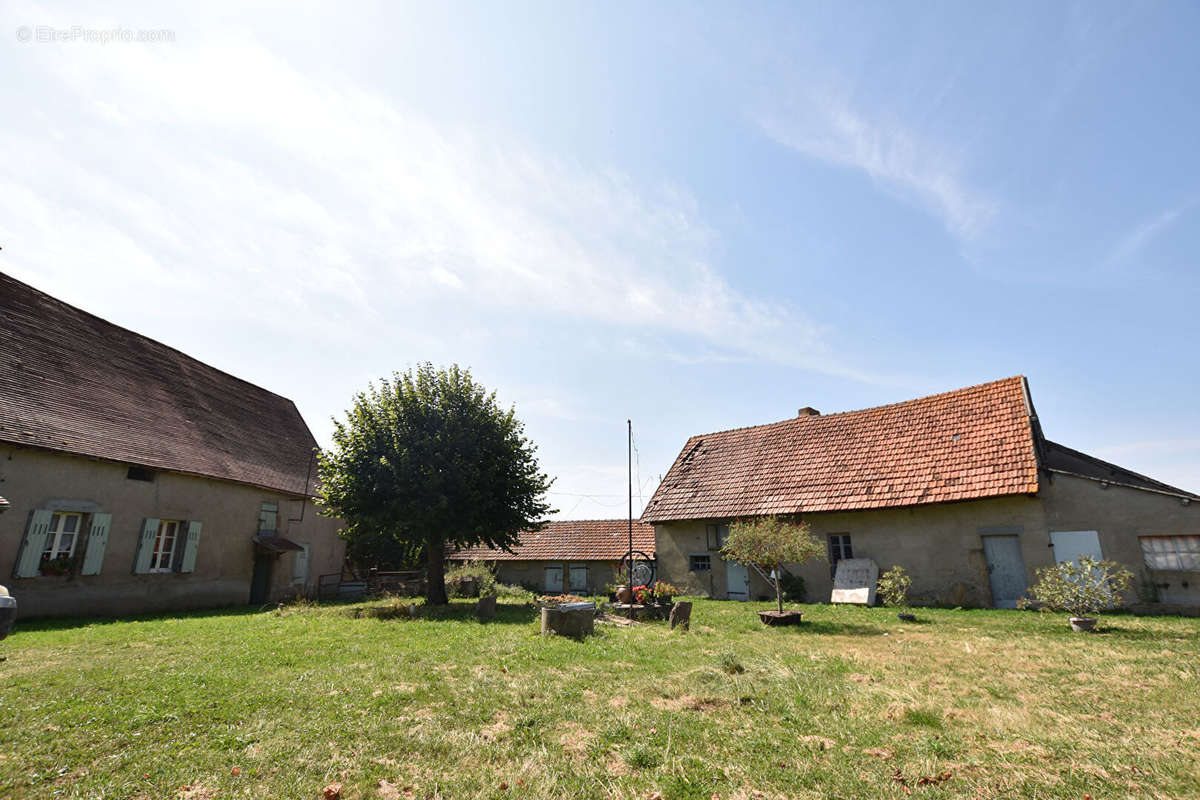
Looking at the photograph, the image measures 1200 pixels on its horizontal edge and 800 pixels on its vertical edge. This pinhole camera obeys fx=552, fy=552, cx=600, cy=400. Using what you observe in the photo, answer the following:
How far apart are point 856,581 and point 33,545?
22233 millimetres

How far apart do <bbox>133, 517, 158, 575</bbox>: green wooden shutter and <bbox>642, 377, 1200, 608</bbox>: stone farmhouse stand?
1669cm

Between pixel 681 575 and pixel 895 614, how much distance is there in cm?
910

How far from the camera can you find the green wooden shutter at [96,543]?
1407 cm

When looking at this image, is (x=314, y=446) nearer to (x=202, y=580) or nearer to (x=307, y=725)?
(x=202, y=580)

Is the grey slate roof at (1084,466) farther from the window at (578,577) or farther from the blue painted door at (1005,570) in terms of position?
the window at (578,577)

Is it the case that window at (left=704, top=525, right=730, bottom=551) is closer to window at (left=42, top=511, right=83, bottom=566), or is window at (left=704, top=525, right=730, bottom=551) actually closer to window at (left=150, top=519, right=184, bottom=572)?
window at (left=150, top=519, right=184, bottom=572)

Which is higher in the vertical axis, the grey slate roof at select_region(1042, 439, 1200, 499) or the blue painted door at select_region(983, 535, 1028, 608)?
the grey slate roof at select_region(1042, 439, 1200, 499)

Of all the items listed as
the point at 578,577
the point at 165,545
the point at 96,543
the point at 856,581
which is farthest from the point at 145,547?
the point at 856,581

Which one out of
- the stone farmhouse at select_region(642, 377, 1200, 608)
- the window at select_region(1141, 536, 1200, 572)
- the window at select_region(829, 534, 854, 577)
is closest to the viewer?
the window at select_region(1141, 536, 1200, 572)

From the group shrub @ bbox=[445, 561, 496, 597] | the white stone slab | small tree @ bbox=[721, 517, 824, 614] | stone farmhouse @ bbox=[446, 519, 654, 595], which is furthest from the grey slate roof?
shrub @ bbox=[445, 561, 496, 597]

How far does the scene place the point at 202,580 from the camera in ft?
56.3

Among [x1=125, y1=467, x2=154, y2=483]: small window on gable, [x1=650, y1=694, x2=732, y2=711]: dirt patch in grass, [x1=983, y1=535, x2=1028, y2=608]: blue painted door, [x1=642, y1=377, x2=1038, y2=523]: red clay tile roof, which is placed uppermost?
[x1=642, y1=377, x2=1038, y2=523]: red clay tile roof

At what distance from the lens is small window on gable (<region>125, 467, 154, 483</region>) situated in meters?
15.4

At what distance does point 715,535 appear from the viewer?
21.9 m
